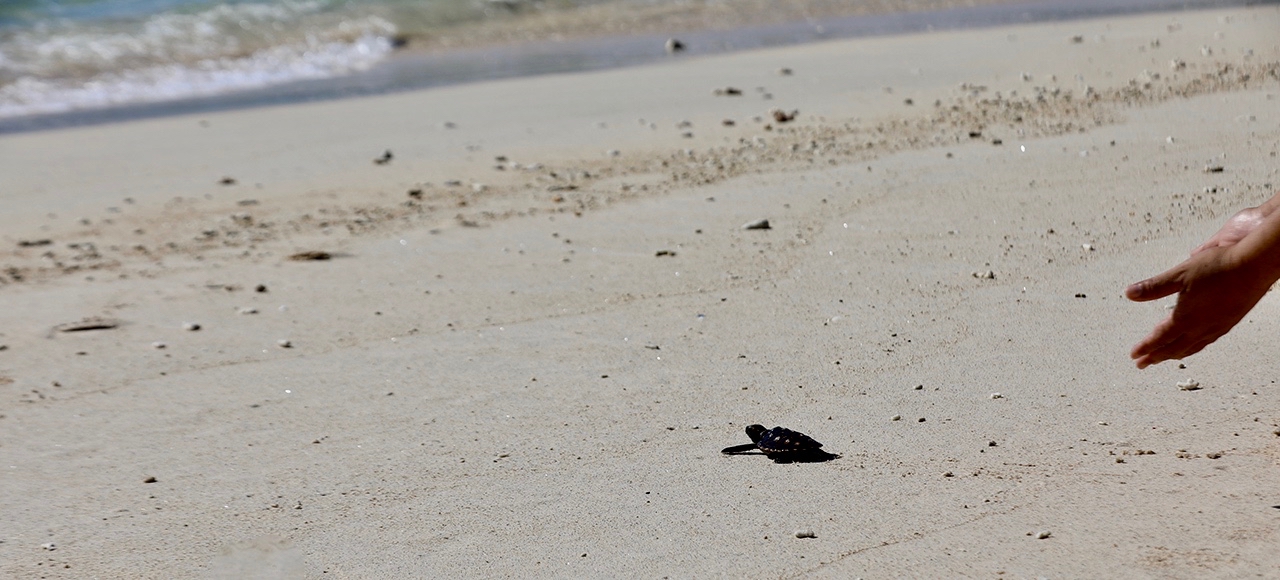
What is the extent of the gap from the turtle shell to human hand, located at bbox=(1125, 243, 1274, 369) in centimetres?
78

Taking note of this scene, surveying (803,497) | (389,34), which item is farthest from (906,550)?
(389,34)

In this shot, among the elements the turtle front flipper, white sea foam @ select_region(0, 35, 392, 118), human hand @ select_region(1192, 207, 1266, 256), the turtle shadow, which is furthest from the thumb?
white sea foam @ select_region(0, 35, 392, 118)

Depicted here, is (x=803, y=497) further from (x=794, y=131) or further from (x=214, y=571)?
(x=794, y=131)

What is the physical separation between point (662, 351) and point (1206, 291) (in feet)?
5.34

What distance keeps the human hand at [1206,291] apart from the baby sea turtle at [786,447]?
775 mm

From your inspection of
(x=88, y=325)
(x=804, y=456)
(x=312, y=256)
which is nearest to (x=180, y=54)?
(x=312, y=256)

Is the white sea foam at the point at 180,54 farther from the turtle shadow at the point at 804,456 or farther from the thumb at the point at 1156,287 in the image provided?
the thumb at the point at 1156,287

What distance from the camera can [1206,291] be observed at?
2.27m

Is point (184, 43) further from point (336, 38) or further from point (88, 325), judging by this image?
point (88, 325)

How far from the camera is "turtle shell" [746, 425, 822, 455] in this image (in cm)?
282

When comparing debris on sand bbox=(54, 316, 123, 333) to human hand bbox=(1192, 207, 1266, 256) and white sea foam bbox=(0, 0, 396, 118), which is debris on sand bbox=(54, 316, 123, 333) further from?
white sea foam bbox=(0, 0, 396, 118)

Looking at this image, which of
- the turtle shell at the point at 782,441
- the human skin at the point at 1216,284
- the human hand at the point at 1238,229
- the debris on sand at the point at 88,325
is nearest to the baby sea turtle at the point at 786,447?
the turtle shell at the point at 782,441

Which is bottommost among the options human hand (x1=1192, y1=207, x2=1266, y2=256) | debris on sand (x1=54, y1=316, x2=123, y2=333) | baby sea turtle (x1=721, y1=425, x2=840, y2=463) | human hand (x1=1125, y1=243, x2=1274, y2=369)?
debris on sand (x1=54, y1=316, x2=123, y2=333)

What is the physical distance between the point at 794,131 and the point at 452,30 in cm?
812
